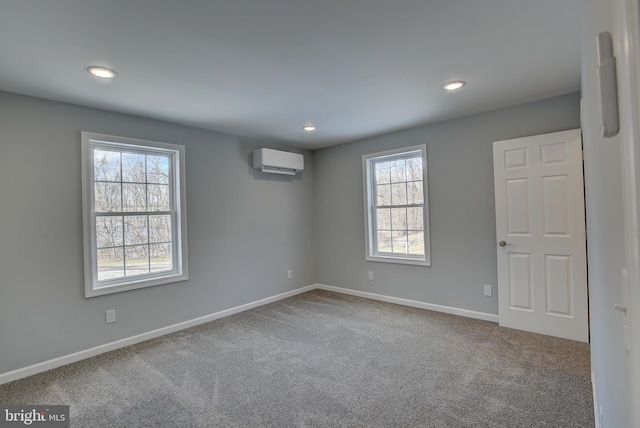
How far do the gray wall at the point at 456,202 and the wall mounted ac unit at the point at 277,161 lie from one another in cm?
78

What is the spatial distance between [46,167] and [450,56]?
11.4 feet

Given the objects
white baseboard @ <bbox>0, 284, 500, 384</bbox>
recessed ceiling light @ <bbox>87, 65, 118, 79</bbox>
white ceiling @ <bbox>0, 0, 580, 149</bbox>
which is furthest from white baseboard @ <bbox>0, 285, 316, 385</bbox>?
recessed ceiling light @ <bbox>87, 65, 118, 79</bbox>

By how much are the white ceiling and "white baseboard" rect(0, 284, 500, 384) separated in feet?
7.61

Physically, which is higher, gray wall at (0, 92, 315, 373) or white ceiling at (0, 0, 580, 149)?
white ceiling at (0, 0, 580, 149)

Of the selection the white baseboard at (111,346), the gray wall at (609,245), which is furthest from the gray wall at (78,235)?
the gray wall at (609,245)

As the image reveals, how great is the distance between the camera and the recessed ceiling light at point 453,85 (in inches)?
110

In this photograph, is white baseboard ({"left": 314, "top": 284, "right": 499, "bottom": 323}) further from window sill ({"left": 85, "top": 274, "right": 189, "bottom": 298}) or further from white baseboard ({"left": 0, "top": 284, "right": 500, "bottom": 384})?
window sill ({"left": 85, "top": 274, "right": 189, "bottom": 298})

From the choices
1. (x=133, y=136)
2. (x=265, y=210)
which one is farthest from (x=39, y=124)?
(x=265, y=210)

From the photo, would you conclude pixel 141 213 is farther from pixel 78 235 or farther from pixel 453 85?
pixel 453 85

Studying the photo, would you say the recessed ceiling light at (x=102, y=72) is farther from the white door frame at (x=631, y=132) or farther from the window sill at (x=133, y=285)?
the white door frame at (x=631, y=132)

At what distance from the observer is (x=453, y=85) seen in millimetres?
2854

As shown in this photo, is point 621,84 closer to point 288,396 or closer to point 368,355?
point 288,396

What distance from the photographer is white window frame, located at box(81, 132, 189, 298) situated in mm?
3082

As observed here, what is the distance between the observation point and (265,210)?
15.6 ft
